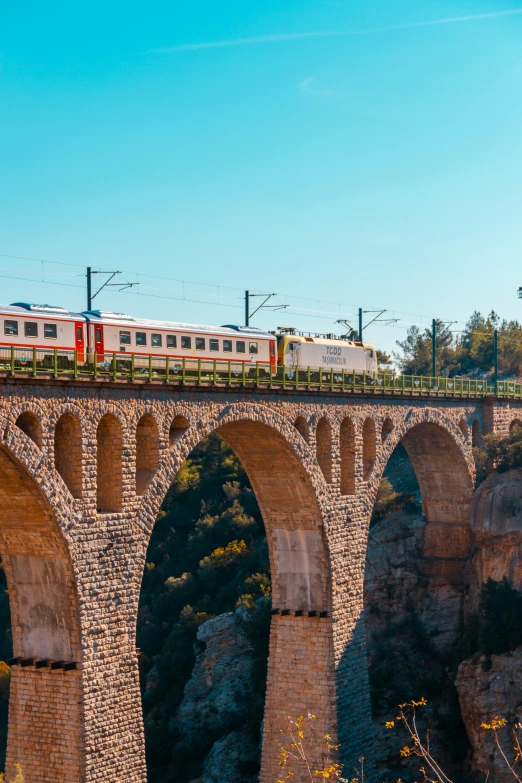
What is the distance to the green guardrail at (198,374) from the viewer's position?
84.8 feet

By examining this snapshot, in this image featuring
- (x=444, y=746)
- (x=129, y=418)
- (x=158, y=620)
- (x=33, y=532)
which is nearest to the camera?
(x=33, y=532)

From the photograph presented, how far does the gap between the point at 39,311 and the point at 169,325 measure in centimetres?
625

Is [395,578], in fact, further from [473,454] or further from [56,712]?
[56,712]

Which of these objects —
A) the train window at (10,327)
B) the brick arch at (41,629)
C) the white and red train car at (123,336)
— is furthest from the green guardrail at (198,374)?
the brick arch at (41,629)

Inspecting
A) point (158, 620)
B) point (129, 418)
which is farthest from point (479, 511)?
point (129, 418)

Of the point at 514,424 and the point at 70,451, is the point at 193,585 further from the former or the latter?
the point at 70,451

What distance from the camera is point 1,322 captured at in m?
27.2

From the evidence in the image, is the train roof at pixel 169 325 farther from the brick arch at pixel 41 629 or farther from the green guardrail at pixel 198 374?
the brick arch at pixel 41 629

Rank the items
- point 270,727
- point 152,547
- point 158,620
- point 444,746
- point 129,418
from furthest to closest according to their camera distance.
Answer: point 152,547 < point 158,620 < point 444,746 < point 270,727 < point 129,418

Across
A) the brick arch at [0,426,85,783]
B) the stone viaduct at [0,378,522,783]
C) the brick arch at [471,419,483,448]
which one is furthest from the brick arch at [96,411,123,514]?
the brick arch at [471,419,483,448]

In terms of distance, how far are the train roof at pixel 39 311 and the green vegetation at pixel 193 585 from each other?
22.2 metres

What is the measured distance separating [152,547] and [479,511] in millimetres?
26217

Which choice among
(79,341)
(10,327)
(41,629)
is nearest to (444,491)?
(79,341)

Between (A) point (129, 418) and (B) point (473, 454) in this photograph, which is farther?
(B) point (473, 454)
